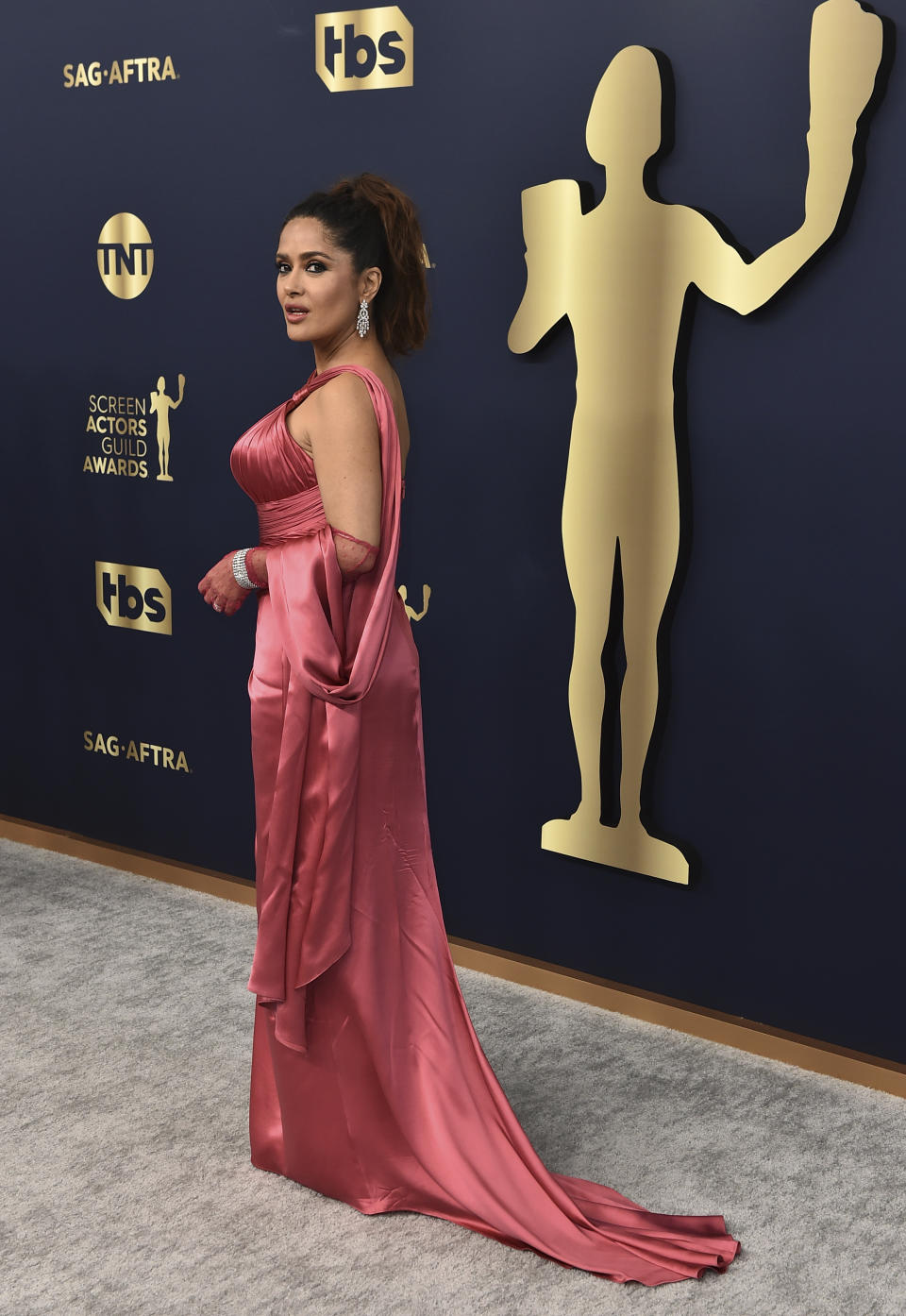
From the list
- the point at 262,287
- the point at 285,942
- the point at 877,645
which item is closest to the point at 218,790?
the point at 262,287

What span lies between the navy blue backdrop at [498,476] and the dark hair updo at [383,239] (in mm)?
771

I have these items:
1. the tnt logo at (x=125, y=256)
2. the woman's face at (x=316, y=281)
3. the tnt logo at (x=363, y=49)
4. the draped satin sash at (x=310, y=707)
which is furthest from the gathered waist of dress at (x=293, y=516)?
the tnt logo at (x=125, y=256)

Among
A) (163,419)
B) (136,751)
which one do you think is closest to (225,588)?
(163,419)

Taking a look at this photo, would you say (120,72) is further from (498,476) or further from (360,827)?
(360,827)

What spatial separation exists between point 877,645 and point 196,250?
1.92 m

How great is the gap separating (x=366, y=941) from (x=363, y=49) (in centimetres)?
199

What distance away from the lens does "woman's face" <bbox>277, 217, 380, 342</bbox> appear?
7.29 ft

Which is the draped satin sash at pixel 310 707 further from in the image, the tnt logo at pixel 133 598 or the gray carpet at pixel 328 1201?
the tnt logo at pixel 133 598

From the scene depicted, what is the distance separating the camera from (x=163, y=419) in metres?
3.74

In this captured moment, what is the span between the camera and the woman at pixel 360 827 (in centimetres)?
224

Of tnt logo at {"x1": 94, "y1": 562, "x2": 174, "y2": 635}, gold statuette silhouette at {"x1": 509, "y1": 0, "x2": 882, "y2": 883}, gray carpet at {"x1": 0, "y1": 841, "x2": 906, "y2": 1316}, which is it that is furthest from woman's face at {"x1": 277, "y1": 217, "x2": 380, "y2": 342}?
tnt logo at {"x1": 94, "y1": 562, "x2": 174, "y2": 635}

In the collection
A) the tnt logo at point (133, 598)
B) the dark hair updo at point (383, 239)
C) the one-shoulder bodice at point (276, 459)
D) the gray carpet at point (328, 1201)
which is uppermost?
the dark hair updo at point (383, 239)

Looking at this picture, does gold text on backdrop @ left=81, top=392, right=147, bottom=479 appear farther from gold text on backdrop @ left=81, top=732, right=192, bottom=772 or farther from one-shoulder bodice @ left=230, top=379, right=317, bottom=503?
one-shoulder bodice @ left=230, top=379, right=317, bottom=503

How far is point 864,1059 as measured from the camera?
2.91 meters
